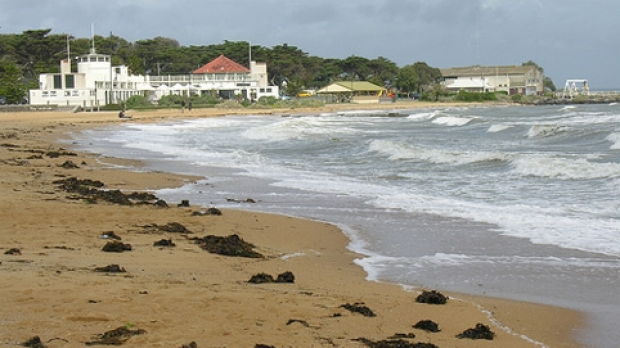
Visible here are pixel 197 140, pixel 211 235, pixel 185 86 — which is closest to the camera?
pixel 211 235

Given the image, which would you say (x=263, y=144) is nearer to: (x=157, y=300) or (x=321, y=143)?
(x=321, y=143)

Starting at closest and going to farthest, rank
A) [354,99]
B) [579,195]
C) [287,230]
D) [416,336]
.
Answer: [416,336], [287,230], [579,195], [354,99]

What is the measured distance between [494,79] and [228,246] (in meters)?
130

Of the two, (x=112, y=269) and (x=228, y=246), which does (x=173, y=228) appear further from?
(x=112, y=269)

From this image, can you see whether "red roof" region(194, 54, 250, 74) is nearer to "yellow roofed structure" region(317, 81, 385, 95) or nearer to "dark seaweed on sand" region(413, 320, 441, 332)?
"yellow roofed structure" region(317, 81, 385, 95)

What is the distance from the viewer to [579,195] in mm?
15305

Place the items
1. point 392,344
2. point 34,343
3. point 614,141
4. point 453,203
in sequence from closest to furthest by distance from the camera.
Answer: point 34,343 → point 392,344 → point 453,203 → point 614,141

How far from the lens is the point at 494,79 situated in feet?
443

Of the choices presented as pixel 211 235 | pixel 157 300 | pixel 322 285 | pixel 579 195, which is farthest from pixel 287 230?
pixel 579 195

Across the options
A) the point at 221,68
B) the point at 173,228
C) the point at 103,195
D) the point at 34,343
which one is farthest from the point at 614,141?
the point at 221,68

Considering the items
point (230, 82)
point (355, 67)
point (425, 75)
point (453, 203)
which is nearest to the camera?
point (453, 203)

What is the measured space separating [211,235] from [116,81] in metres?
72.1

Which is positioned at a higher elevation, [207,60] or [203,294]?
[207,60]

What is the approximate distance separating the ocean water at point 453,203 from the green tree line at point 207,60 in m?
71.7
